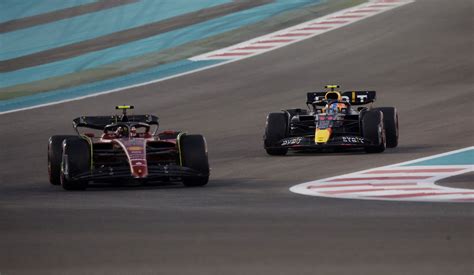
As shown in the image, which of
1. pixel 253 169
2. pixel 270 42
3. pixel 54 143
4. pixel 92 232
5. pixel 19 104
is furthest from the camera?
pixel 270 42

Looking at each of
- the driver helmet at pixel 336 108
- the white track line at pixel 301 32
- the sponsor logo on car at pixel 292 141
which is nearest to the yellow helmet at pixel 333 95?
the driver helmet at pixel 336 108

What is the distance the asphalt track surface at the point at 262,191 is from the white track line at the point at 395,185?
0.52 m

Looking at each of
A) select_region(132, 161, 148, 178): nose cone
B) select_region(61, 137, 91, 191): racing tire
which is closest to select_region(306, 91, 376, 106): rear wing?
select_region(132, 161, 148, 178): nose cone

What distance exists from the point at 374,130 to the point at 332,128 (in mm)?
740

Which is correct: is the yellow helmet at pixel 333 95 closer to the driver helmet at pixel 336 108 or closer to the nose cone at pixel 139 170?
the driver helmet at pixel 336 108

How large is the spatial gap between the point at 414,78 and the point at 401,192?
56.2 feet

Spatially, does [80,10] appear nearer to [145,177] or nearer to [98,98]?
[98,98]

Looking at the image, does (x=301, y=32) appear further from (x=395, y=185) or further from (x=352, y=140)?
(x=395, y=185)

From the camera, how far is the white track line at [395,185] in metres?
15.1

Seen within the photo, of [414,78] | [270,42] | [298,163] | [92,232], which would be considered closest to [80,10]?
[270,42]

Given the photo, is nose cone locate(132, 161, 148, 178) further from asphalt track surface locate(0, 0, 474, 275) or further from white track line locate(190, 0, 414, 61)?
white track line locate(190, 0, 414, 61)

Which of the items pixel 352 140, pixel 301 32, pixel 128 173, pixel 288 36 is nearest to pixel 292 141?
pixel 352 140

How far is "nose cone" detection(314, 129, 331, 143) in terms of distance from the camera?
72.5 feet

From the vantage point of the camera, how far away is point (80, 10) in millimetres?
39219
